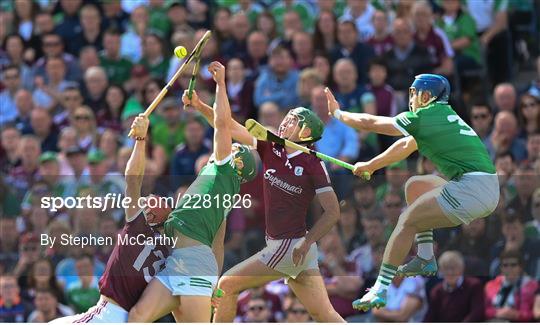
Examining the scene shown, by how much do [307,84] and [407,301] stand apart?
307 centimetres

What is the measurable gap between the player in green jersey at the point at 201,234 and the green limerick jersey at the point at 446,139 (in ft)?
4.59

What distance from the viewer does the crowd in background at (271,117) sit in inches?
663

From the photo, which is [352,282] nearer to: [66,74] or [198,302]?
[198,302]

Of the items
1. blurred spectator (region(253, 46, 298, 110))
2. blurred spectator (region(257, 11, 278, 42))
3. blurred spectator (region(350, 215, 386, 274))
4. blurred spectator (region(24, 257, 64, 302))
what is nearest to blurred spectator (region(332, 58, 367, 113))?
blurred spectator (region(253, 46, 298, 110))

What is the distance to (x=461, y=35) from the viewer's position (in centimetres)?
2089

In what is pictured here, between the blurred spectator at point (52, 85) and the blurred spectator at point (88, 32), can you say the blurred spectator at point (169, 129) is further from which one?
the blurred spectator at point (88, 32)

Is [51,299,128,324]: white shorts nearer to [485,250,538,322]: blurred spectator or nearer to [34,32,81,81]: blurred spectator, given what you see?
[485,250,538,322]: blurred spectator

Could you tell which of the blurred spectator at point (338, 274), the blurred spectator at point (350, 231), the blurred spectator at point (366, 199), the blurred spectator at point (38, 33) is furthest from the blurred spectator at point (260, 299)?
the blurred spectator at point (38, 33)

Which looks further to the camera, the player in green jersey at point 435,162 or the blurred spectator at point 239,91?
the blurred spectator at point 239,91

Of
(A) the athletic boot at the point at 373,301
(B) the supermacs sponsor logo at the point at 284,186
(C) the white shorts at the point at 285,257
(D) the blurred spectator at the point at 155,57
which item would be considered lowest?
(A) the athletic boot at the point at 373,301

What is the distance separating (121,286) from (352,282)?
289 centimetres

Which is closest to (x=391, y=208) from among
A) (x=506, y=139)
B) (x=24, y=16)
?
(x=506, y=139)

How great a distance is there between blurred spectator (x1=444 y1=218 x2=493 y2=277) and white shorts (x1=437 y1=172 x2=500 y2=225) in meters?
1.73

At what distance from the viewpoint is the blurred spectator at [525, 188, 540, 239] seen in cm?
1711
